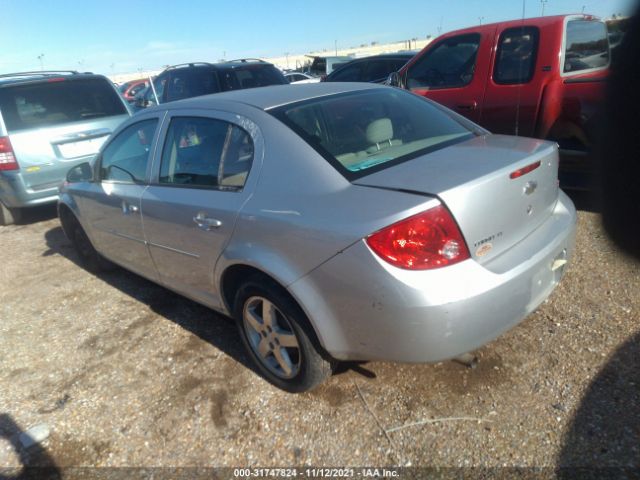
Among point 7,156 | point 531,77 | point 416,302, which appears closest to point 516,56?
point 531,77

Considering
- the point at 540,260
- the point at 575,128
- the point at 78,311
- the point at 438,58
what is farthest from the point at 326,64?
the point at 540,260

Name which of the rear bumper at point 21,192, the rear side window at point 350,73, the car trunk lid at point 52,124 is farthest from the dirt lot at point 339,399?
the rear side window at point 350,73

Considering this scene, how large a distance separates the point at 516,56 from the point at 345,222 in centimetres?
385

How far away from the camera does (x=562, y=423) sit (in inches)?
87.0

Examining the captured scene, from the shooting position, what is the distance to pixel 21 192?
5.70 metres

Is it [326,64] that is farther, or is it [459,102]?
[326,64]

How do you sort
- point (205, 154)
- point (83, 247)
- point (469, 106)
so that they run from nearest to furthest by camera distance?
point (205, 154)
point (83, 247)
point (469, 106)

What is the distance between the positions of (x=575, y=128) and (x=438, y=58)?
181 centimetres

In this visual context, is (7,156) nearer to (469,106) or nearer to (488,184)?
(469,106)

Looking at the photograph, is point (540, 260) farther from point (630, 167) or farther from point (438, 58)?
point (438, 58)

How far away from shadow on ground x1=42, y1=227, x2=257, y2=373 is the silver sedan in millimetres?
336

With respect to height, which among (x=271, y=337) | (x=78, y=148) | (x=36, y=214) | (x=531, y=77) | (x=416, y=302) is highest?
(x=531, y=77)

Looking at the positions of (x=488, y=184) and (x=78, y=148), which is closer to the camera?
(x=488, y=184)

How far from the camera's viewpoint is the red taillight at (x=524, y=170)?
2.14 m
